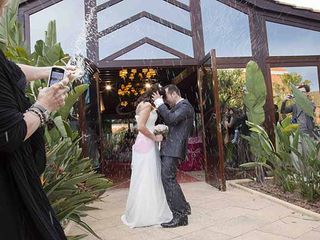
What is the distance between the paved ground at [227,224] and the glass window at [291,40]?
4.04m

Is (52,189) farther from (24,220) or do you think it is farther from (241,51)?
(241,51)

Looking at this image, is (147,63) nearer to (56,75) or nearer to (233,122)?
(233,122)

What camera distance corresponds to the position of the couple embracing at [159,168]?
4523mm

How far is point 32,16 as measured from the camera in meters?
7.73

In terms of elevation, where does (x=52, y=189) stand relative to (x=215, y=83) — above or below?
below

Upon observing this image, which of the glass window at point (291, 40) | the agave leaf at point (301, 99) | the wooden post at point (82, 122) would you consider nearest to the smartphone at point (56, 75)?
the agave leaf at point (301, 99)

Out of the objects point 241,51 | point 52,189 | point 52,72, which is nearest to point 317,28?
point 241,51

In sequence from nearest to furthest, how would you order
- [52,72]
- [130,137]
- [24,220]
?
1. [24,220]
2. [52,72]
3. [130,137]

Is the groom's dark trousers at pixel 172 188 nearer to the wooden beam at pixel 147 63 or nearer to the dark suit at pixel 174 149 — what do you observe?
the dark suit at pixel 174 149

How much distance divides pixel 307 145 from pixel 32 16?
19.5 feet

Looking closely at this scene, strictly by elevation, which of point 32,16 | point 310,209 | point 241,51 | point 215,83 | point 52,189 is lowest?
point 310,209

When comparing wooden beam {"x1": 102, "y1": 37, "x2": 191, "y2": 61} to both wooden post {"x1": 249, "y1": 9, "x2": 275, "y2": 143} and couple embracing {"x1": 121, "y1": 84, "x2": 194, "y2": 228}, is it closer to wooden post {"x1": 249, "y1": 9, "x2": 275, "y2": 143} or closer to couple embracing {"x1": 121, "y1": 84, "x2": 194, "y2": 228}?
wooden post {"x1": 249, "y1": 9, "x2": 275, "y2": 143}

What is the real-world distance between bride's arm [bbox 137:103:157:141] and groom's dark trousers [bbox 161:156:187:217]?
13.6 inches

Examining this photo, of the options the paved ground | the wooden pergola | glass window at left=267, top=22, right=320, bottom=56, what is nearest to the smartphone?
the paved ground
